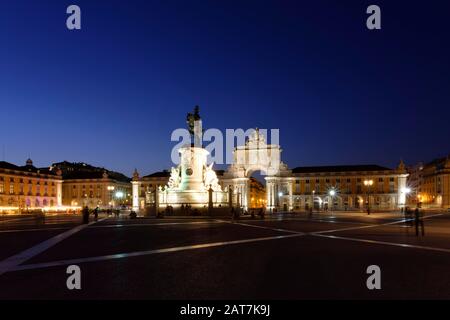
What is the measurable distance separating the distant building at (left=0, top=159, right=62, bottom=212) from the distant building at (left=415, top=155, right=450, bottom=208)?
3988 inches

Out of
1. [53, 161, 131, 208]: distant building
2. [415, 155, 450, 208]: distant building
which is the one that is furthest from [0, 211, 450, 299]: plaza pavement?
[53, 161, 131, 208]: distant building

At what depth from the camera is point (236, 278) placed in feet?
33.2

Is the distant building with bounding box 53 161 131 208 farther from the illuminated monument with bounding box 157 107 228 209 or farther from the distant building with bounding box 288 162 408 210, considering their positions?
the illuminated monument with bounding box 157 107 228 209

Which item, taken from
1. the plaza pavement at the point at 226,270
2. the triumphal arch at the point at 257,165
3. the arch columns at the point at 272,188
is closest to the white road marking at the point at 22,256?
the plaza pavement at the point at 226,270

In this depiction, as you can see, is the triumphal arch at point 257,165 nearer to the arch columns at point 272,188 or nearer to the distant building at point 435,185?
the arch columns at point 272,188

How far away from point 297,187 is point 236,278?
387 feet

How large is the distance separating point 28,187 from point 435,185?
115 metres

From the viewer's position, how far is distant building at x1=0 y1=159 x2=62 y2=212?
105m

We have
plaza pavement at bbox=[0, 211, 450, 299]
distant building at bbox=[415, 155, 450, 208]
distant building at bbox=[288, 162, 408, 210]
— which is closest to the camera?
plaza pavement at bbox=[0, 211, 450, 299]

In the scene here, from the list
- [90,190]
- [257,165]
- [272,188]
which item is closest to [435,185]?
[272,188]

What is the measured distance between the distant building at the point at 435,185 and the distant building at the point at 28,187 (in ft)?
332

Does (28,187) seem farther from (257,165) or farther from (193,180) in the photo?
(193,180)
